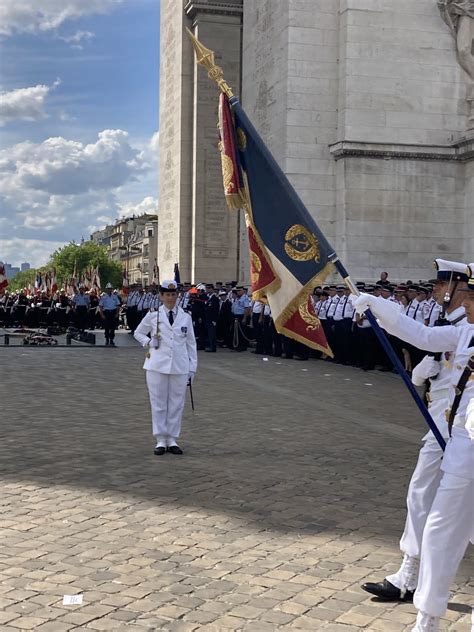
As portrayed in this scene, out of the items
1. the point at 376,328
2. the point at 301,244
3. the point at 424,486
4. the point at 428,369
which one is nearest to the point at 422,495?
the point at 424,486

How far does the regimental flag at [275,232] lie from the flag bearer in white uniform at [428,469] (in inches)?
37.2

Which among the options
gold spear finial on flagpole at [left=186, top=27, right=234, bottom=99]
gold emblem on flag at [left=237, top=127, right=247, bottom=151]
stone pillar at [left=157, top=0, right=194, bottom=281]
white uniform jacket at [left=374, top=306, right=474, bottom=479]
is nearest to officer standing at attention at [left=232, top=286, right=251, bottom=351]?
stone pillar at [left=157, top=0, right=194, bottom=281]

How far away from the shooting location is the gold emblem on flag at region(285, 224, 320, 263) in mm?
5680

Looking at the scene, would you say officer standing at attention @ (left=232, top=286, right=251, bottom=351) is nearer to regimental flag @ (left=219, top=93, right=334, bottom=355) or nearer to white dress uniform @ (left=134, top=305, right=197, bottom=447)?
white dress uniform @ (left=134, top=305, right=197, bottom=447)

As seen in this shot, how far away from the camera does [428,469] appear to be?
4.95 meters

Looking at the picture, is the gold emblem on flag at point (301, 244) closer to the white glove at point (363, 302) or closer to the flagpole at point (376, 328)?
the flagpole at point (376, 328)

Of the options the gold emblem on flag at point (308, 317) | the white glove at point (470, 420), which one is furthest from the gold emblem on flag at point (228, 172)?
the white glove at point (470, 420)

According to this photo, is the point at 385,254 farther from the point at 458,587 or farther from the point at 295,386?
the point at 458,587

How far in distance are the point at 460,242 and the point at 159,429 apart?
16467 millimetres

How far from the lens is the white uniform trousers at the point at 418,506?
4.91 metres

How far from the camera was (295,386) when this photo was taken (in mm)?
15594

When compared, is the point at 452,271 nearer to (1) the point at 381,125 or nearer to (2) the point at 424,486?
(2) the point at 424,486

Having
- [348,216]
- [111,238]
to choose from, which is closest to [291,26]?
[348,216]

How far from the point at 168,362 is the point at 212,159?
25.5 metres
